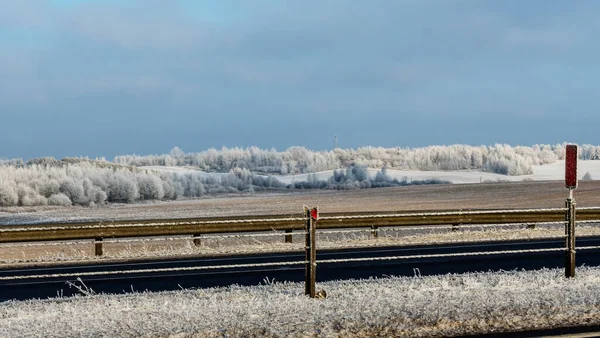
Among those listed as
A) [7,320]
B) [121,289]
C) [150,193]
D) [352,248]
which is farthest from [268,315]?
[150,193]

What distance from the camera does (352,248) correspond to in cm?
2303

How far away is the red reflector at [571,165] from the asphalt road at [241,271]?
10.3 ft

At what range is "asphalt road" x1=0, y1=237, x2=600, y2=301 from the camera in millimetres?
15539

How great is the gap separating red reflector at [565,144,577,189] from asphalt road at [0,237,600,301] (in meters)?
3.15

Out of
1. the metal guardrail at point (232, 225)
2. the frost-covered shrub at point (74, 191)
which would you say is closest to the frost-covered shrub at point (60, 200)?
the frost-covered shrub at point (74, 191)

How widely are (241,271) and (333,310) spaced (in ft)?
20.8

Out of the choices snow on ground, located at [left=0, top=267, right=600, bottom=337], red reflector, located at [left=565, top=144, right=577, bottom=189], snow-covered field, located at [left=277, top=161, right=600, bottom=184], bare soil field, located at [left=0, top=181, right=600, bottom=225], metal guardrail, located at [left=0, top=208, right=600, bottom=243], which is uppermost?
red reflector, located at [left=565, top=144, right=577, bottom=189]

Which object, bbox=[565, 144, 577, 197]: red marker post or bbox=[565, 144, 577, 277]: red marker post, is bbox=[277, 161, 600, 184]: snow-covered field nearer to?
bbox=[565, 144, 577, 277]: red marker post

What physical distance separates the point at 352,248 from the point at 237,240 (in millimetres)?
6489

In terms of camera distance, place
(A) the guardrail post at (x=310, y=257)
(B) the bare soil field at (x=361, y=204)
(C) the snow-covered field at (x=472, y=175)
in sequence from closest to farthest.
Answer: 1. (A) the guardrail post at (x=310, y=257)
2. (B) the bare soil field at (x=361, y=204)
3. (C) the snow-covered field at (x=472, y=175)

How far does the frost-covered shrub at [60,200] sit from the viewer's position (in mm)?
70125

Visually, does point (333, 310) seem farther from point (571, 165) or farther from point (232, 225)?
point (232, 225)

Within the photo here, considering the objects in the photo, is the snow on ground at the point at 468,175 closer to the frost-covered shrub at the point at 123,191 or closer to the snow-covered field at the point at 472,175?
the snow-covered field at the point at 472,175

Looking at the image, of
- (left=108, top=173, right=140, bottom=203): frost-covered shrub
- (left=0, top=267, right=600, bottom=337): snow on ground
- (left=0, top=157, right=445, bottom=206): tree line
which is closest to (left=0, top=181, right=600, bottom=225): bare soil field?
(left=0, top=157, right=445, bottom=206): tree line
